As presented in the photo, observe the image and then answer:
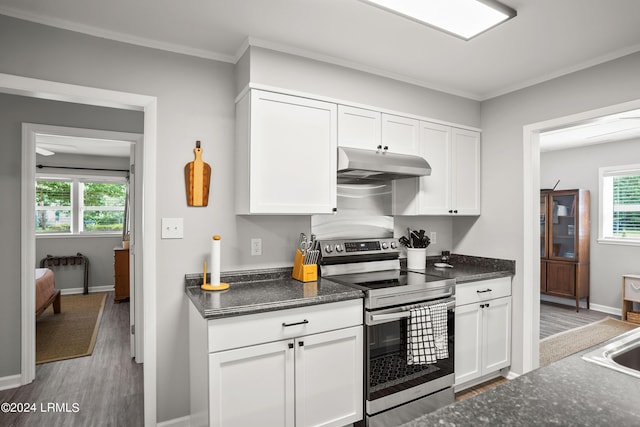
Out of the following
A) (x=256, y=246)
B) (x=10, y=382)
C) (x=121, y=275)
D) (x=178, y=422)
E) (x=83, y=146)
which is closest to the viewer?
(x=178, y=422)

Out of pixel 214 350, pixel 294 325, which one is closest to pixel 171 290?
pixel 214 350

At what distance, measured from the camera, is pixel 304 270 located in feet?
8.03

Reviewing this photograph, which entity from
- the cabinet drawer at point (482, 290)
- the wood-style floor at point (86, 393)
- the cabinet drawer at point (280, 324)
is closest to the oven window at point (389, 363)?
the cabinet drawer at point (280, 324)

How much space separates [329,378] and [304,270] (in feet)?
2.28

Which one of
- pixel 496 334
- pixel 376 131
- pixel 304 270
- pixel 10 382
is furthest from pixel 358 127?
pixel 10 382

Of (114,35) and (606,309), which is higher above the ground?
(114,35)

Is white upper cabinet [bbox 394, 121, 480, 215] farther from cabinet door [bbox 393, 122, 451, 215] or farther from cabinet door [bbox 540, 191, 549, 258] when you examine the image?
cabinet door [bbox 540, 191, 549, 258]

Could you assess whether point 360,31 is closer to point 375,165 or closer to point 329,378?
point 375,165

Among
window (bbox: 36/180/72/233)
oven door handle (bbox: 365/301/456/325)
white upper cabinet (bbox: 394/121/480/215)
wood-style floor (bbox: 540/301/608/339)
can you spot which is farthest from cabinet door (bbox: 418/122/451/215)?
window (bbox: 36/180/72/233)

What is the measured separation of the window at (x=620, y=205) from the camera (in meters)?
4.91

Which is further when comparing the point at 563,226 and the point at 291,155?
the point at 563,226

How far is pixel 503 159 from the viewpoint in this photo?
316cm

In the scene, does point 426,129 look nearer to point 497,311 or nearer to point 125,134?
point 497,311

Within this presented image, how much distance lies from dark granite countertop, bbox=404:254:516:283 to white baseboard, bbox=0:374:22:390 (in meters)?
3.32
